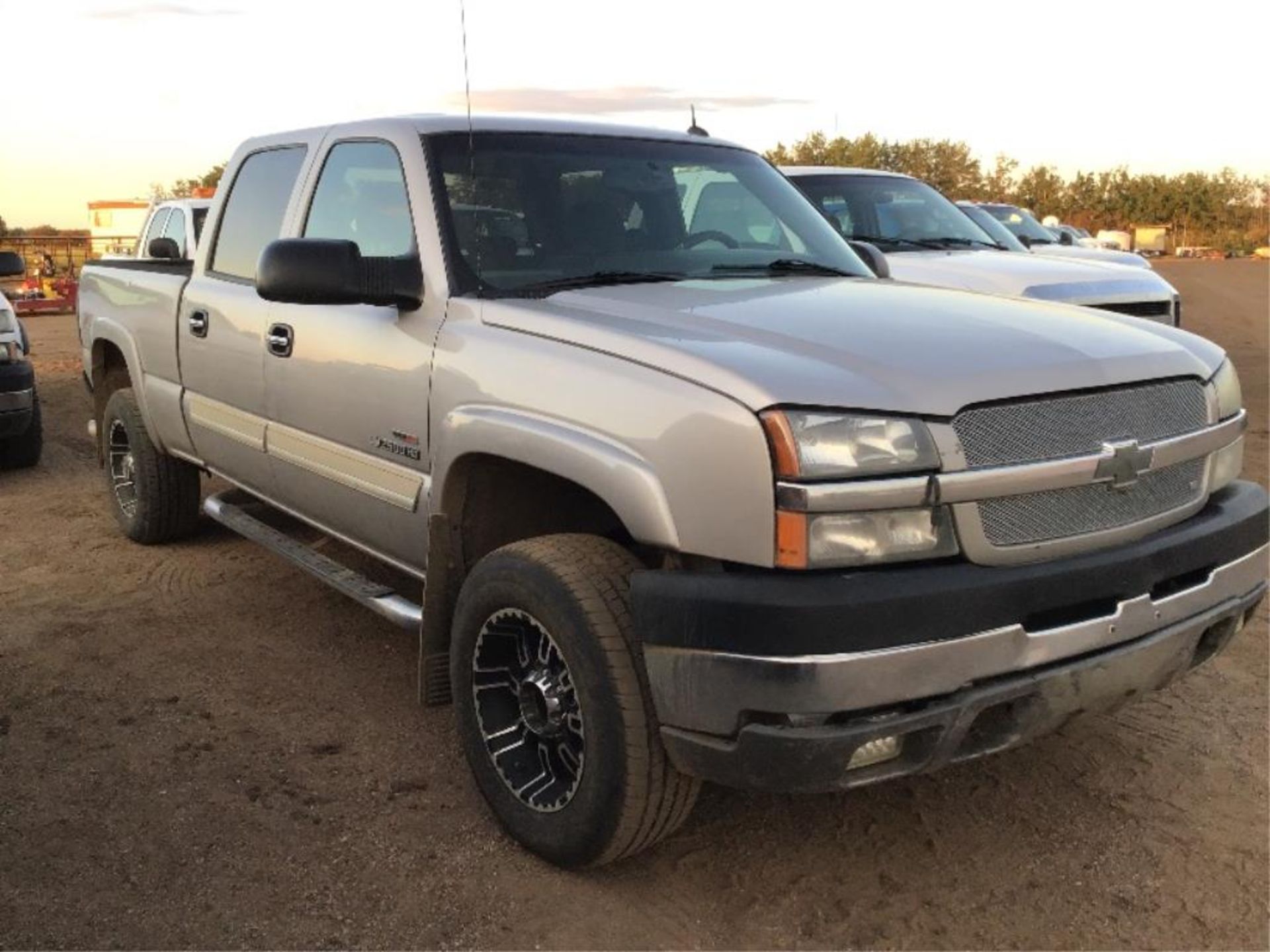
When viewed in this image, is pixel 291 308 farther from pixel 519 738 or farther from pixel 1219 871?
pixel 1219 871

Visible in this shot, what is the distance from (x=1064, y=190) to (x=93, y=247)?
53168 mm

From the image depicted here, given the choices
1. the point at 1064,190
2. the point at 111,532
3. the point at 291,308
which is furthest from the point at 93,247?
the point at 1064,190

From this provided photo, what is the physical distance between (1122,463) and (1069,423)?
0.52 ft

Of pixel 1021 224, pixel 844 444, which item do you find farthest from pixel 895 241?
pixel 844 444

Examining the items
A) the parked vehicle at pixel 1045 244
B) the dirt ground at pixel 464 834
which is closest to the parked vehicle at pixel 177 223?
the dirt ground at pixel 464 834

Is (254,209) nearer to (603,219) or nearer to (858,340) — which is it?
(603,219)

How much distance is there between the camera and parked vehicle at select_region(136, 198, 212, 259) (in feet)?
34.9

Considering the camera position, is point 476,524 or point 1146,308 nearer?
point 476,524

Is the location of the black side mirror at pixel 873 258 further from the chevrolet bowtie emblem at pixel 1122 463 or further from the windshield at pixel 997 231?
the windshield at pixel 997 231

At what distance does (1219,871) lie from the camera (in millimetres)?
3191

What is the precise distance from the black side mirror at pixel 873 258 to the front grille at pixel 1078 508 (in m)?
1.75

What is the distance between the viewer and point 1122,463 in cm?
287

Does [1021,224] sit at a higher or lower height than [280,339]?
lower

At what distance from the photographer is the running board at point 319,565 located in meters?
3.91
